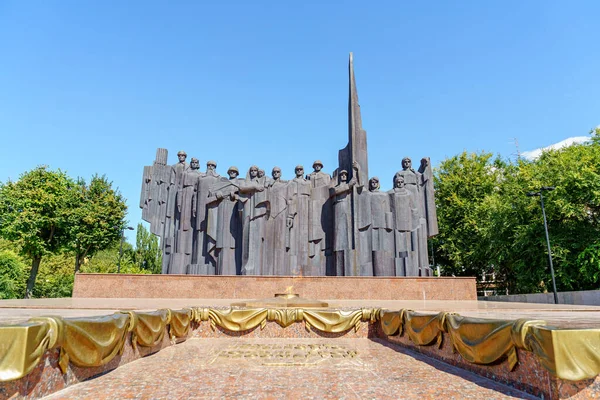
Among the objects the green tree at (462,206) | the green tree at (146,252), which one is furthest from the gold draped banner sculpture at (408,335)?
the green tree at (146,252)

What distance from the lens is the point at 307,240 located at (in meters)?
15.2

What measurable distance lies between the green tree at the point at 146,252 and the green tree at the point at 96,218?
1277 centimetres

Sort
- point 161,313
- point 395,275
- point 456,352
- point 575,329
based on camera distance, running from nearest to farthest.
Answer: point 575,329, point 456,352, point 161,313, point 395,275

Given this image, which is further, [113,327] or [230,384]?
[113,327]

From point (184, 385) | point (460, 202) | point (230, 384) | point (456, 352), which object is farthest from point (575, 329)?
point (460, 202)

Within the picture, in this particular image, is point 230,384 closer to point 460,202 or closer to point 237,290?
point 237,290

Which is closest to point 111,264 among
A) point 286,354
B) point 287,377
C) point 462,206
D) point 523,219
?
point 462,206

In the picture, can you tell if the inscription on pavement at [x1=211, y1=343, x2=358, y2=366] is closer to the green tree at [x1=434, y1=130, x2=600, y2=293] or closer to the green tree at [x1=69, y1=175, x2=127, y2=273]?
the green tree at [x1=434, y1=130, x2=600, y2=293]

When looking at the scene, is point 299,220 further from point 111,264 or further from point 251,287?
point 111,264

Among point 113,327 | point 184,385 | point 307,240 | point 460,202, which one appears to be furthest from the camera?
point 460,202

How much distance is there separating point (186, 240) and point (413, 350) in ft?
38.3

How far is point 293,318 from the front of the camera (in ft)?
22.4

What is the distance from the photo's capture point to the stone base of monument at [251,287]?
12.2 metres

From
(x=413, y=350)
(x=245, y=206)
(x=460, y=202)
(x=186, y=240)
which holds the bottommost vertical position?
(x=413, y=350)
